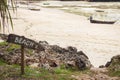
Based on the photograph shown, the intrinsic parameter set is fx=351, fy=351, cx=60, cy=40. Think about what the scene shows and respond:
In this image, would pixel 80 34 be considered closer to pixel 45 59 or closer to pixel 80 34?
pixel 80 34

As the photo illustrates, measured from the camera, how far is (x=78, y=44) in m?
17.8

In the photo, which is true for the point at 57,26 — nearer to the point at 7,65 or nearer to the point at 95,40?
the point at 95,40

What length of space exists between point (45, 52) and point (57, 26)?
48.1 ft

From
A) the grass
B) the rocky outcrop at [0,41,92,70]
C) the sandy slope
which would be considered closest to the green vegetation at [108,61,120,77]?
the rocky outcrop at [0,41,92,70]

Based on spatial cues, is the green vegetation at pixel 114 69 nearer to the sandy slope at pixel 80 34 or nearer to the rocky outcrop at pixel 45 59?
the rocky outcrop at pixel 45 59

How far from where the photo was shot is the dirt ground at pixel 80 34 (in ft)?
53.1

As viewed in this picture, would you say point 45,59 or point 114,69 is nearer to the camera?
point 114,69

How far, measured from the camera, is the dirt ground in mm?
16180

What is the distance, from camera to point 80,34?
21.1 m

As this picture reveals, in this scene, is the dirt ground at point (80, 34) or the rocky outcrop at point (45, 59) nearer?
the rocky outcrop at point (45, 59)

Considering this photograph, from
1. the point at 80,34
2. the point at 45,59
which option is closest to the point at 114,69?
the point at 45,59

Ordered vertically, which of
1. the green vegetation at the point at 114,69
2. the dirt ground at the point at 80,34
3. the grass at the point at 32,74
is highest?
the grass at the point at 32,74

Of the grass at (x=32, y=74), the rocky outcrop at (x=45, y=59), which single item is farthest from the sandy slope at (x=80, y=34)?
the grass at (x=32, y=74)

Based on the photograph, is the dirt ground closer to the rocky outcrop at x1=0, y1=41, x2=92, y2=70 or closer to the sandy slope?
the sandy slope
